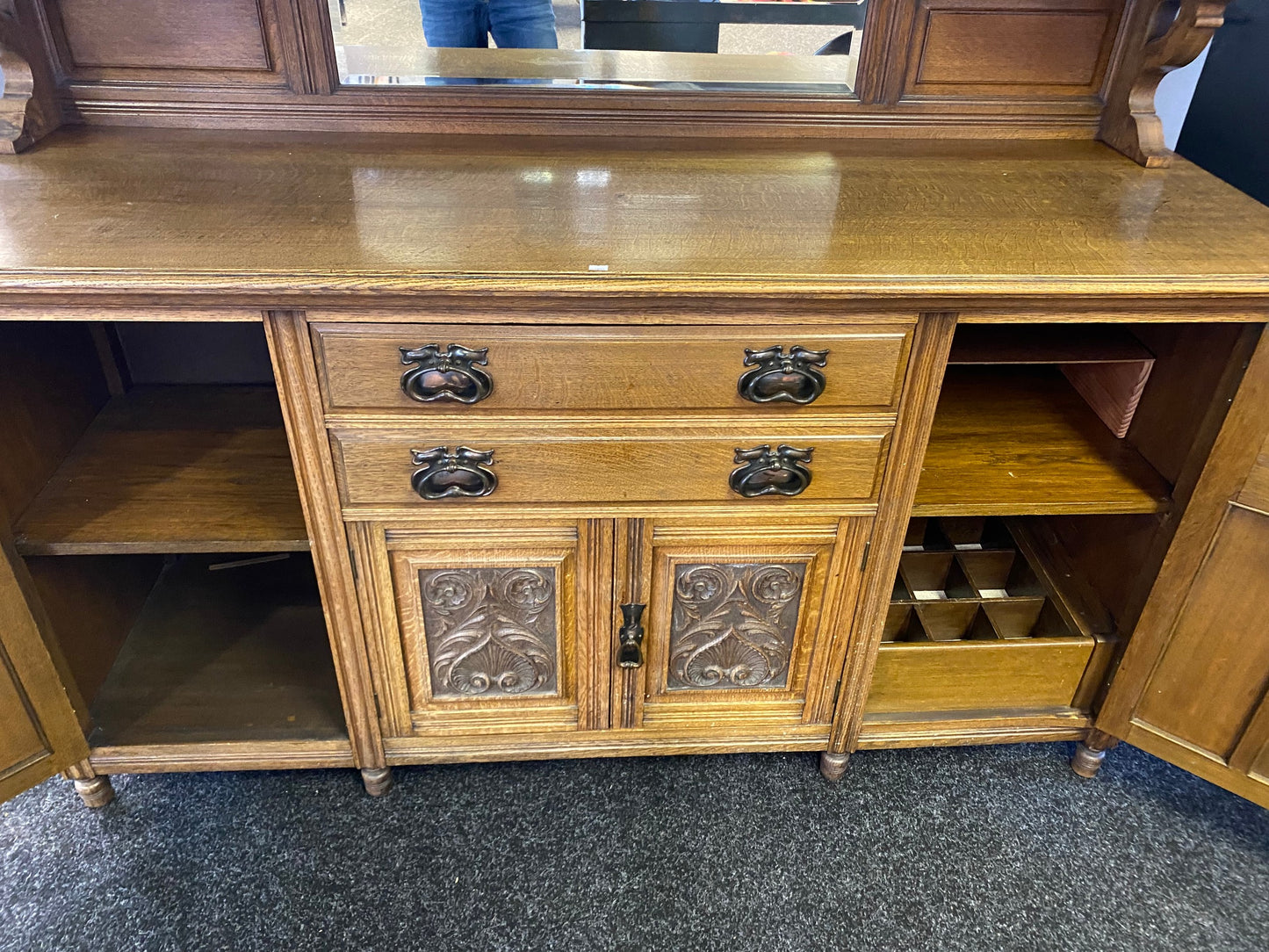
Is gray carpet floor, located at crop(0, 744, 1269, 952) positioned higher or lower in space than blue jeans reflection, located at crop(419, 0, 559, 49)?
lower

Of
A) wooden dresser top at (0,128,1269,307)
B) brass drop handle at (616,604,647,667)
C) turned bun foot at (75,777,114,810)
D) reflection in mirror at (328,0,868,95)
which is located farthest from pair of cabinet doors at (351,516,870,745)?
reflection in mirror at (328,0,868,95)

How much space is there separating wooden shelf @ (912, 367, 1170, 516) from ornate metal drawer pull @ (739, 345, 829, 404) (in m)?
0.29

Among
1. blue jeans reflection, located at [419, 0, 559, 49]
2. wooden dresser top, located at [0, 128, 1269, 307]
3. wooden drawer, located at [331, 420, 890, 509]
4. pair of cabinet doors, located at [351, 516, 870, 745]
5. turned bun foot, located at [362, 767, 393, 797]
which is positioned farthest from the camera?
turned bun foot, located at [362, 767, 393, 797]

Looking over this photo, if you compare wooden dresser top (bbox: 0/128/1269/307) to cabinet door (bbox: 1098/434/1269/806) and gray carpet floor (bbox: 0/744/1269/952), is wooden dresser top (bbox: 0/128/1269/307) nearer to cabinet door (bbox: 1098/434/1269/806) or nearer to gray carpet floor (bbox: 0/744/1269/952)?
cabinet door (bbox: 1098/434/1269/806)

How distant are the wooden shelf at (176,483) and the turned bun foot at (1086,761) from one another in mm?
1275

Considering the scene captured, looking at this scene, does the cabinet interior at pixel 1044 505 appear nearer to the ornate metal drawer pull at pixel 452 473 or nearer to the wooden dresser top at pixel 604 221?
the wooden dresser top at pixel 604 221

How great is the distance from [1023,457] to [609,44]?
2.89 ft

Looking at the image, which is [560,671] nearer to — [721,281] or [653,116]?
[721,281]

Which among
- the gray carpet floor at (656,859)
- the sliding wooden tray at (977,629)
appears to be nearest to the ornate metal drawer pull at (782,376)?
the sliding wooden tray at (977,629)

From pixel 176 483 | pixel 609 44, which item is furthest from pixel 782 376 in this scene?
pixel 176 483

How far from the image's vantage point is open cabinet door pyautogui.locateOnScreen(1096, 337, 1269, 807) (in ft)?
4.09

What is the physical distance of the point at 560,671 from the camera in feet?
4.67

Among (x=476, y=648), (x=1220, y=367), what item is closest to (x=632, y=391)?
(x=476, y=648)

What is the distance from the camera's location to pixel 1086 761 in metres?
1.57
